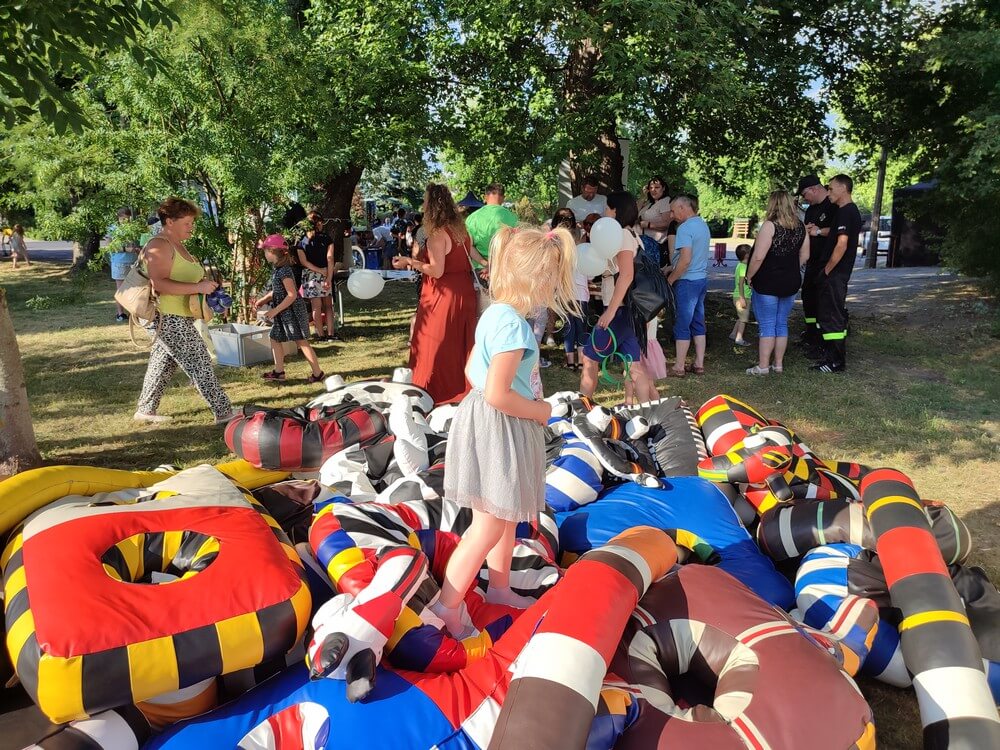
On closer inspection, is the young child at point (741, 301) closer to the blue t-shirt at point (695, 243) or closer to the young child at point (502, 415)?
the blue t-shirt at point (695, 243)

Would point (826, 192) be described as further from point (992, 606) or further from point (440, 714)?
point (440, 714)

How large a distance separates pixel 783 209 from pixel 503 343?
5.83 m

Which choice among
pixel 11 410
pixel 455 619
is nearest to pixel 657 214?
pixel 11 410

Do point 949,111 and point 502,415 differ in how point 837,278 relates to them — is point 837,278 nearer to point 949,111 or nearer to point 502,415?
point 949,111

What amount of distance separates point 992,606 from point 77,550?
3.32 metres

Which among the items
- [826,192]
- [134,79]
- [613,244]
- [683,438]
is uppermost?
[134,79]

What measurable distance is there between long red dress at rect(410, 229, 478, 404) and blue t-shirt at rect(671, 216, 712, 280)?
2744 millimetres

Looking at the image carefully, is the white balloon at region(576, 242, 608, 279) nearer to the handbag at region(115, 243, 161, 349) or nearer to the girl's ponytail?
the girl's ponytail

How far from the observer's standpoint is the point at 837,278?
770 centimetres

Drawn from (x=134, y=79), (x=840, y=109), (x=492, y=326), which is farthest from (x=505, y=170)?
(x=492, y=326)

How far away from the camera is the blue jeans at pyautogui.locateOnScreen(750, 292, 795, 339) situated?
24.7 ft

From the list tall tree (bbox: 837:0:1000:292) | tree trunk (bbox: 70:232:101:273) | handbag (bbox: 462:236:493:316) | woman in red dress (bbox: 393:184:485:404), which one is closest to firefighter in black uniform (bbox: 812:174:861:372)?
tall tree (bbox: 837:0:1000:292)

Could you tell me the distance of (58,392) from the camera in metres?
6.89

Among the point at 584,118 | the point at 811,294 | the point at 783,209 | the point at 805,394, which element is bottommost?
the point at 805,394
